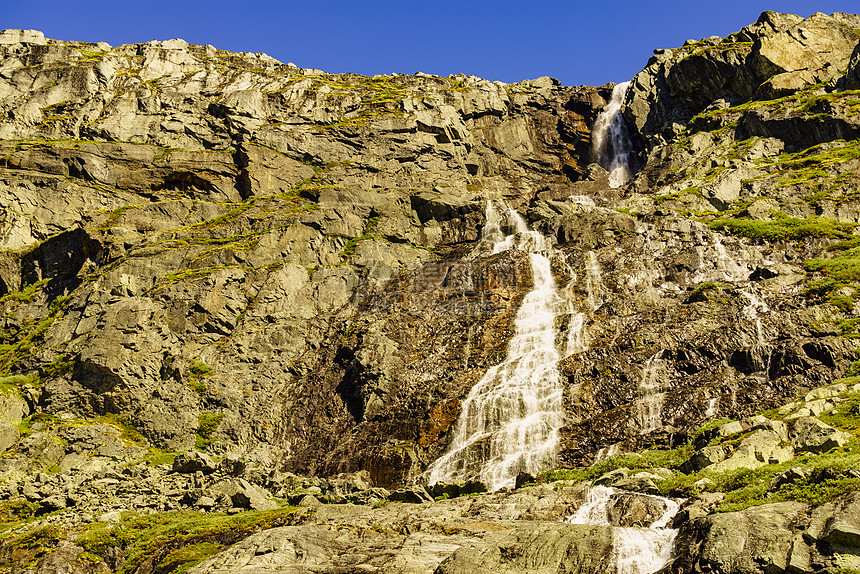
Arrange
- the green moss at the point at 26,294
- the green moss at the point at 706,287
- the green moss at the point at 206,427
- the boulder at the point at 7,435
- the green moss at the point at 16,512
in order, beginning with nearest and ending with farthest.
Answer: the green moss at the point at 16,512
the boulder at the point at 7,435
the green moss at the point at 206,427
the green moss at the point at 706,287
the green moss at the point at 26,294

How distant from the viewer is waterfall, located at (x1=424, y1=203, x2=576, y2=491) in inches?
1267

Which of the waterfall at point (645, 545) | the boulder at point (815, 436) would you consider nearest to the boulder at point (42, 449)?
the waterfall at point (645, 545)

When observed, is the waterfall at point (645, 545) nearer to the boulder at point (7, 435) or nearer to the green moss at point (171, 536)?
the green moss at point (171, 536)

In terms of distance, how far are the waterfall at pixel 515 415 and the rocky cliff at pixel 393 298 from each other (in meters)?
0.91

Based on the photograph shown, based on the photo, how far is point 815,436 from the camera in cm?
2294

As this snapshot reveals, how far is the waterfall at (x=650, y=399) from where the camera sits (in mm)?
31953

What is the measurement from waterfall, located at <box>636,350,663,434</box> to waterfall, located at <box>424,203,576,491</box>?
3818 mm

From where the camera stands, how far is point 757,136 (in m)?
62.1

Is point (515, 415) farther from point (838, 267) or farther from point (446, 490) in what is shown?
point (838, 267)

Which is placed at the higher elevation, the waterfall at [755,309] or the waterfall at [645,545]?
the waterfall at [755,309]

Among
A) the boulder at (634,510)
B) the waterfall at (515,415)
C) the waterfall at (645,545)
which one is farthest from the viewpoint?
the waterfall at (515,415)

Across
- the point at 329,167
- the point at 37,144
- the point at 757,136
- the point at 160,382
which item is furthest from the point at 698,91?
the point at 37,144

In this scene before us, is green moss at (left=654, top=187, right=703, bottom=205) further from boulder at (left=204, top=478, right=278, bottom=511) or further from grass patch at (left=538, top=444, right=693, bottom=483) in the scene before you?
boulder at (left=204, top=478, right=278, bottom=511)

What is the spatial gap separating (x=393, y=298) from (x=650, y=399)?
1918 centimetres
